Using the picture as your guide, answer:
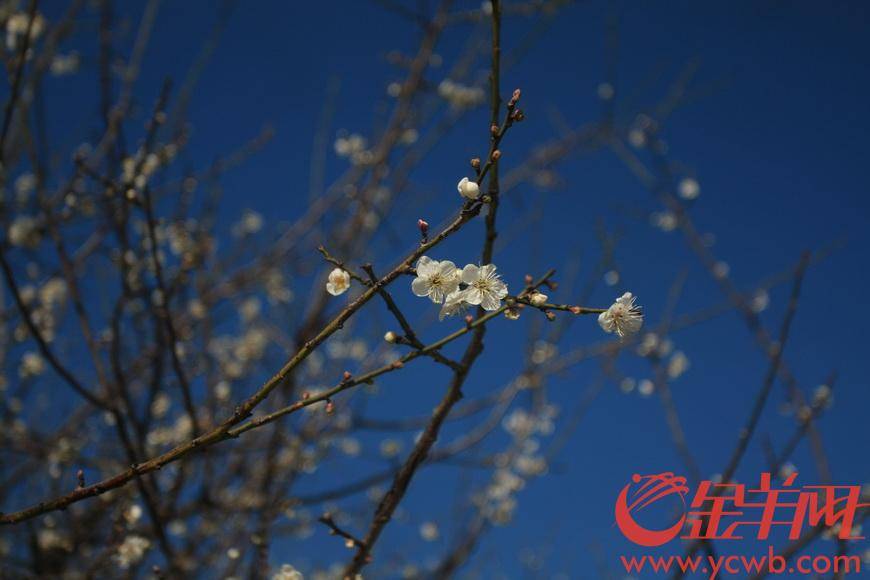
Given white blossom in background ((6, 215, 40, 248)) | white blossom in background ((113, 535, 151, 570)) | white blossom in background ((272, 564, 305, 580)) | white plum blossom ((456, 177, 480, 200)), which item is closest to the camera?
white plum blossom ((456, 177, 480, 200))

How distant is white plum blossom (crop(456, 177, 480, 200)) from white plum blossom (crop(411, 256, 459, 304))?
6.7 inches

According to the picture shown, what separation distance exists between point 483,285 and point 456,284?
0.06 meters

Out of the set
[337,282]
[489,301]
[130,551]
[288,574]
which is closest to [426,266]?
[489,301]

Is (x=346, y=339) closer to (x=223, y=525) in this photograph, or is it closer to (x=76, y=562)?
(x=223, y=525)

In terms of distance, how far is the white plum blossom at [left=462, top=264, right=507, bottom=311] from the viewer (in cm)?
137

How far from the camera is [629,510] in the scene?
8.39 ft

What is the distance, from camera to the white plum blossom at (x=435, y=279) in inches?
53.5

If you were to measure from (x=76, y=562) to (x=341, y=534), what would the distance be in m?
2.45

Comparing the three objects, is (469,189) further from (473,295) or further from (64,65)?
(64,65)

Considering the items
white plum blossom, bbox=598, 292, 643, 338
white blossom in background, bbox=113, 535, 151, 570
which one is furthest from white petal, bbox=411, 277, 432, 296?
white blossom in background, bbox=113, 535, 151, 570

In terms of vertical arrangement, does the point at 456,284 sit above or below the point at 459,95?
below

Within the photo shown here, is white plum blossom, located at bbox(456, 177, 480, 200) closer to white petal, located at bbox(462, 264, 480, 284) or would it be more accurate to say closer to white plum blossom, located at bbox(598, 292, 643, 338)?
white petal, located at bbox(462, 264, 480, 284)

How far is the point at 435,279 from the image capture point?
139 centimetres

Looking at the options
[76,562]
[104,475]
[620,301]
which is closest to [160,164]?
[104,475]
